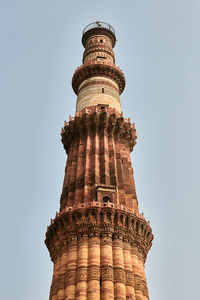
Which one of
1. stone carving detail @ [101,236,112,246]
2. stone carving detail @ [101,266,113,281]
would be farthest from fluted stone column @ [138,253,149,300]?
stone carving detail @ [101,266,113,281]

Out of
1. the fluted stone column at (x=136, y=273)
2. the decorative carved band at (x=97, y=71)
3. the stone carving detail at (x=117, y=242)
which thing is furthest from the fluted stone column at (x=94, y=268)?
the decorative carved band at (x=97, y=71)

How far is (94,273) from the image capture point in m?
19.1

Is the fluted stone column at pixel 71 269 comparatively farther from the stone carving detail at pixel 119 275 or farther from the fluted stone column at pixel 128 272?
the fluted stone column at pixel 128 272

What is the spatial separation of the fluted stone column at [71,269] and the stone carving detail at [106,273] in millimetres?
1557

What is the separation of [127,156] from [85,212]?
25.1 feet

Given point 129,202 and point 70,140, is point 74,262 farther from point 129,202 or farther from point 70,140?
point 70,140

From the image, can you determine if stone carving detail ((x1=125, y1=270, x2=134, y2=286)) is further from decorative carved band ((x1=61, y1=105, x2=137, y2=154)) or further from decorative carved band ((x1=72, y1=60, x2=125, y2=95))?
decorative carved band ((x1=72, y1=60, x2=125, y2=95))

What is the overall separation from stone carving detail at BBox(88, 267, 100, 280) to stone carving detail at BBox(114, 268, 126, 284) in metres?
0.94

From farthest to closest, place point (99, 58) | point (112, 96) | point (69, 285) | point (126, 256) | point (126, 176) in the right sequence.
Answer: point (99, 58), point (112, 96), point (126, 176), point (126, 256), point (69, 285)

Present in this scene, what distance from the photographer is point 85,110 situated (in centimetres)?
2953

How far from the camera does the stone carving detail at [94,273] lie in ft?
62.3

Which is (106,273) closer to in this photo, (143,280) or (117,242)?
(117,242)

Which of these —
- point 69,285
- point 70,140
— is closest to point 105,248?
point 69,285

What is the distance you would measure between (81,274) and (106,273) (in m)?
1.32
